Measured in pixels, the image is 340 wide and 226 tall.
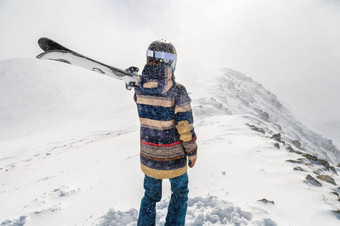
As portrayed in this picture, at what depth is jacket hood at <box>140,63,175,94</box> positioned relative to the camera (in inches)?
79.5

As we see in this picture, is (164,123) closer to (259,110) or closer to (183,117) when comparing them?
(183,117)

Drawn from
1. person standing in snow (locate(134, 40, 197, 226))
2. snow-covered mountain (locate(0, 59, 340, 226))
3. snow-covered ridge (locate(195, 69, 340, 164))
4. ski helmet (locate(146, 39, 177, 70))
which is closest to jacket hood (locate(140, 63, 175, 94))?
person standing in snow (locate(134, 40, 197, 226))

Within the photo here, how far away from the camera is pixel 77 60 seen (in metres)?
2.29


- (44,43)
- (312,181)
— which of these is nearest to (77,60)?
(44,43)

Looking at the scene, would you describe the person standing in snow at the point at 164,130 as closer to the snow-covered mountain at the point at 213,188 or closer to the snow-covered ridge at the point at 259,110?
the snow-covered mountain at the point at 213,188

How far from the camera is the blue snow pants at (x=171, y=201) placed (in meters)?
2.30

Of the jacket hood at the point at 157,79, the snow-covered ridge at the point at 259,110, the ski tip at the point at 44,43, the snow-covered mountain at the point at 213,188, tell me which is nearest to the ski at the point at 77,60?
the ski tip at the point at 44,43

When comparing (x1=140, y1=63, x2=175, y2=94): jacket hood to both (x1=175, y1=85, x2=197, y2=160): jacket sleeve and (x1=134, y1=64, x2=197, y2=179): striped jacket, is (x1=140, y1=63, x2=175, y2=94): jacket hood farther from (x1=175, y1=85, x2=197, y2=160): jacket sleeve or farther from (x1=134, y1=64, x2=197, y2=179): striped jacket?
(x1=175, y1=85, x2=197, y2=160): jacket sleeve

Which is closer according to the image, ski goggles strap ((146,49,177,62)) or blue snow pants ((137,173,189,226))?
ski goggles strap ((146,49,177,62))

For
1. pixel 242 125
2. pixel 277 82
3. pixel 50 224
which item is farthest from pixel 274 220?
pixel 277 82

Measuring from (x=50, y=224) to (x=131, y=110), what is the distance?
538 inches

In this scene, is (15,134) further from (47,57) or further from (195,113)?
(47,57)

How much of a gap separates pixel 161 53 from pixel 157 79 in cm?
29

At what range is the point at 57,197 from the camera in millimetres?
3955
